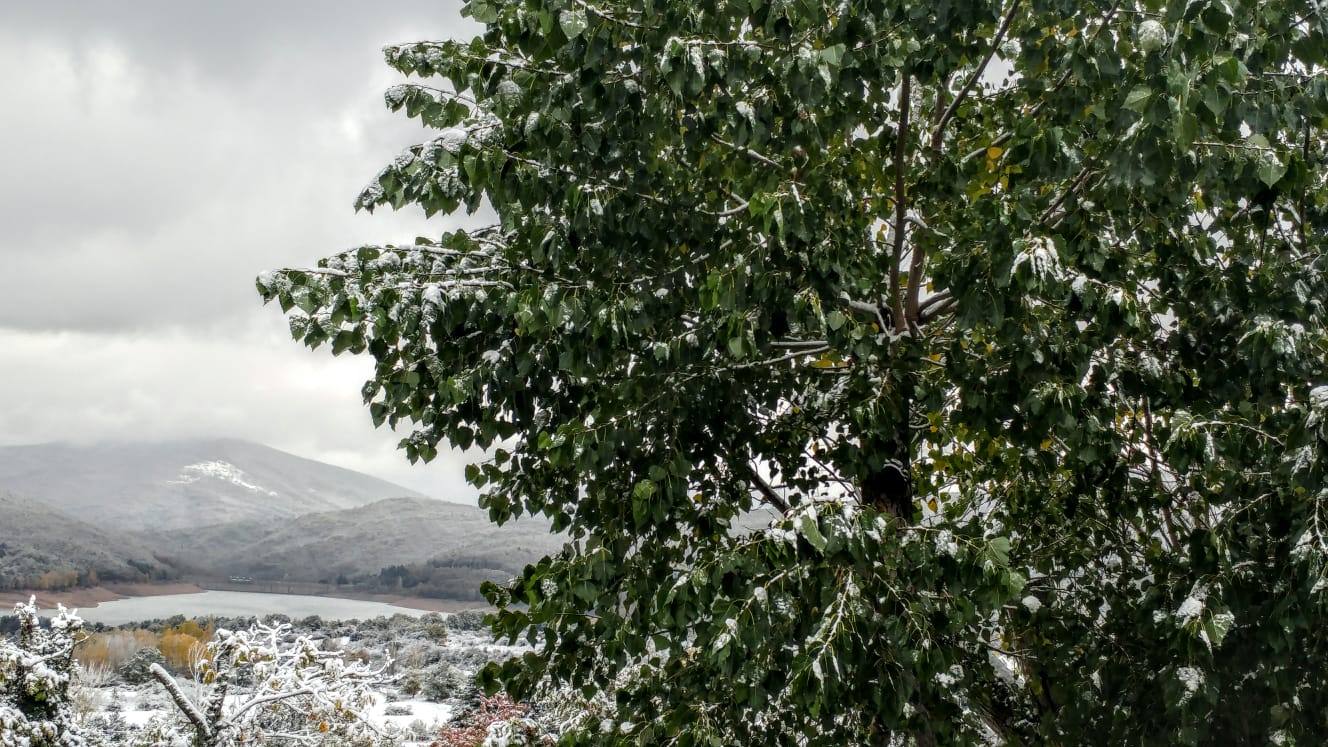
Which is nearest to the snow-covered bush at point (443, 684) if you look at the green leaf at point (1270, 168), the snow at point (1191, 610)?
the snow at point (1191, 610)

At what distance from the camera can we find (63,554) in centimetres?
2317

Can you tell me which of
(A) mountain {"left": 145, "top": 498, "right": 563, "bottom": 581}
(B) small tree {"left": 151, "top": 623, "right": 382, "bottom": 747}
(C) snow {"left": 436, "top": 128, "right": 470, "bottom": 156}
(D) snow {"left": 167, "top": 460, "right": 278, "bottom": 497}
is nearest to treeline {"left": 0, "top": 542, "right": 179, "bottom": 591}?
(A) mountain {"left": 145, "top": 498, "right": 563, "bottom": 581}

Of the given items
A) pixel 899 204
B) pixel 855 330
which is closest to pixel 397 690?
pixel 899 204

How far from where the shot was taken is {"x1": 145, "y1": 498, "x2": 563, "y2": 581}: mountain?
23939mm

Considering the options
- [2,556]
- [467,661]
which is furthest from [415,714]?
[2,556]

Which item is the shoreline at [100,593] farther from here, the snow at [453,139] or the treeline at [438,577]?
the snow at [453,139]

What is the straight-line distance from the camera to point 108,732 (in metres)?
14.5

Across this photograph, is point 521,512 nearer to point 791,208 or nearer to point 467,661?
point 791,208

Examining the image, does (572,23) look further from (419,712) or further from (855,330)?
(419,712)

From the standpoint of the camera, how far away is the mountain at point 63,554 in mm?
22031

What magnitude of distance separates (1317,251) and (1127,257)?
1.06m

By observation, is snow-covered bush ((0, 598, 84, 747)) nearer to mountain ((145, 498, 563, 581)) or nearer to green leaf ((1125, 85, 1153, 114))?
green leaf ((1125, 85, 1153, 114))

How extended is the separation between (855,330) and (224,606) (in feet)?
86.0

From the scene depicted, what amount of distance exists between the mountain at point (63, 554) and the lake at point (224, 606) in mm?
977
